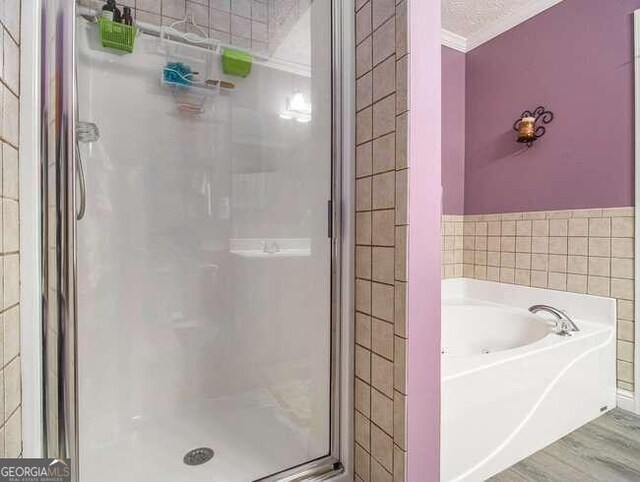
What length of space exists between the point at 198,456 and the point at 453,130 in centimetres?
263

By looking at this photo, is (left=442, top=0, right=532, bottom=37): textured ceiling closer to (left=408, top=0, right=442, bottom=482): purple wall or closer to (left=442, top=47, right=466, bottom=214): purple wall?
(left=442, top=47, right=466, bottom=214): purple wall

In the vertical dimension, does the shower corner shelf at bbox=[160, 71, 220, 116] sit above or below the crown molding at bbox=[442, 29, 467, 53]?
below

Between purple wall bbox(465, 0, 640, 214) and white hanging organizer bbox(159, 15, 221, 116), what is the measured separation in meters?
1.96

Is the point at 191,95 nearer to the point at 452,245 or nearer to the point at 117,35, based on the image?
the point at 117,35

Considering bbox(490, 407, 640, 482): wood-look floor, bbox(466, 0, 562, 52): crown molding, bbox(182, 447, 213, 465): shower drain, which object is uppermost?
bbox(466, 0, 562, 52): crown molding

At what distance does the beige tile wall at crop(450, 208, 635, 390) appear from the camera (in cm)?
179

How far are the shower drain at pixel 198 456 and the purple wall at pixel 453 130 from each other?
218 cm

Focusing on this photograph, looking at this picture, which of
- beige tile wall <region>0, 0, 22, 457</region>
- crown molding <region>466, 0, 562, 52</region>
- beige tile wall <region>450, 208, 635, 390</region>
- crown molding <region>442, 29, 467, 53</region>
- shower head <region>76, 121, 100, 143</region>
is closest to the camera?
beige tile wall <region>0, 0, 22, 457</region>

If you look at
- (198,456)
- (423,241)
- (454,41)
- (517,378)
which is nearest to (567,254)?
(517,378)

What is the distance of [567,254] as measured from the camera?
2021 millimetres

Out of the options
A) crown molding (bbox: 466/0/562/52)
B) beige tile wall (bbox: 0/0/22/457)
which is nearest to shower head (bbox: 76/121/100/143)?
beige tile wall (bbox: 0/0/22/457)

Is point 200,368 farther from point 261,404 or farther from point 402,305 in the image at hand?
point 402,305

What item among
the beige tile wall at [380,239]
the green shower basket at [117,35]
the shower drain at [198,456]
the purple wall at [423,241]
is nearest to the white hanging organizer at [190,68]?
the green shower basket at [117,35]

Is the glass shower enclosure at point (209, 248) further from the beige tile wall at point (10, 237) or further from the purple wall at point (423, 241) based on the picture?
the beige tile wall at point (10, 237)
